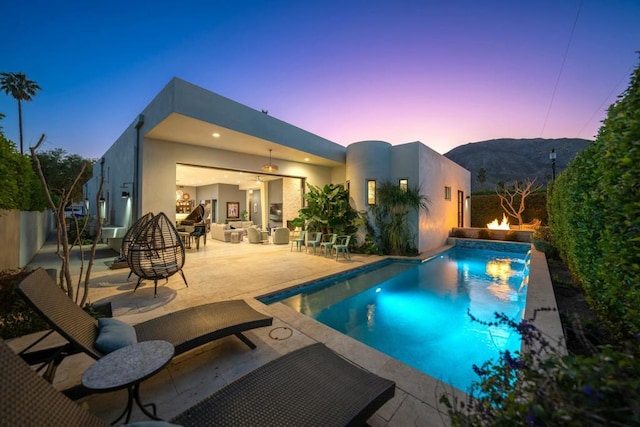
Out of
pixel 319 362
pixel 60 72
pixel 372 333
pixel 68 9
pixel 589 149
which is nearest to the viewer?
pixel 319 362

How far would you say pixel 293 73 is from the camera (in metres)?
10.4

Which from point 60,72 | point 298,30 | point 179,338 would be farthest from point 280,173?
point 60,72

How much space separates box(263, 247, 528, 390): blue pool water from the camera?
3.45 metres

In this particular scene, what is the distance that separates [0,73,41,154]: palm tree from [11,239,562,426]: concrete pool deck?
2557 centimetres

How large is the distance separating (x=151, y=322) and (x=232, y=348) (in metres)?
1.00

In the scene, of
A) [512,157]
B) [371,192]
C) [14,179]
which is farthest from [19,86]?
[512,157]

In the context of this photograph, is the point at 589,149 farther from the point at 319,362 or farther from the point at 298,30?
the point at 298,30

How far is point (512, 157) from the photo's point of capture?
63.3 metres

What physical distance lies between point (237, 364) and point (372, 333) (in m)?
2.31

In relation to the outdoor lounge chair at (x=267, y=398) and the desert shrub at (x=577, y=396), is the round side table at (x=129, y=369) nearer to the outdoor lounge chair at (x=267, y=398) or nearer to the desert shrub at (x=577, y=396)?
the outdoor lounge chair at (x=267, y=398)

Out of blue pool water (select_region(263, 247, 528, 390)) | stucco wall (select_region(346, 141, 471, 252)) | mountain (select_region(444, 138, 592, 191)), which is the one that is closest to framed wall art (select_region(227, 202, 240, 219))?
stucco wall (select_region(346, 141, 471, 252))

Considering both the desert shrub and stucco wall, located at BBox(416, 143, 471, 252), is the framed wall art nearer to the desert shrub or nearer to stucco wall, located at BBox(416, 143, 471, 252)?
stucco wall, located at BBox(416, 143, 471, 252)

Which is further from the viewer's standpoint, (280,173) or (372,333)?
(280,173)

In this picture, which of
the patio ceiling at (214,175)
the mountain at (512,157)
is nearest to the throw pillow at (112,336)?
the patio ceiling at (214,175)
